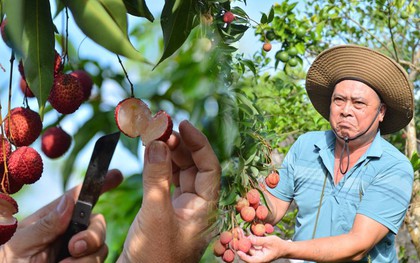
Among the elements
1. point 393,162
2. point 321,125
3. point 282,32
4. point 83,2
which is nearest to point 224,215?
point 83,2

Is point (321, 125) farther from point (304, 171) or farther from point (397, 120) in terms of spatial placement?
point (304, 171)

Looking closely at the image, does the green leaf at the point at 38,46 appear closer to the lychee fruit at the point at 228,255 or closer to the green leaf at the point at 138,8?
the green leaf at the point at 138,8

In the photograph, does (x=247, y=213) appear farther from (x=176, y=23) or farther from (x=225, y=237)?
(x=176, y=23)

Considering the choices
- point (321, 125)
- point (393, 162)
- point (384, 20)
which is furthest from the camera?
point (384, 20)

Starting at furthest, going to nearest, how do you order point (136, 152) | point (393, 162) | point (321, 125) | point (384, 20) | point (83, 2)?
point (384, 20) → point (321, 125) → point (393, 162) → point (136, 152) → point (83, 2)

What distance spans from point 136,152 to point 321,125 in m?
0.89

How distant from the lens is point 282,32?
1490 millimetres

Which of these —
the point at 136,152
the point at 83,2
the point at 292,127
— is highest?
the point at 83,2

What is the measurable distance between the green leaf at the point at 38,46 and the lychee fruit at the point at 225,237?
15 cm

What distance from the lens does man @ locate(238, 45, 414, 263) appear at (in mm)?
644

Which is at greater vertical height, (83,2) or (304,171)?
(83,2)

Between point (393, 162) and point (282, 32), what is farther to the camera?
point (282, 32)

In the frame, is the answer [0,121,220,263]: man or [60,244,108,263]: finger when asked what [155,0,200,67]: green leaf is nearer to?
[0,121,220,263]: man

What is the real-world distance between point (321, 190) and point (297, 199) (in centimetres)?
3
